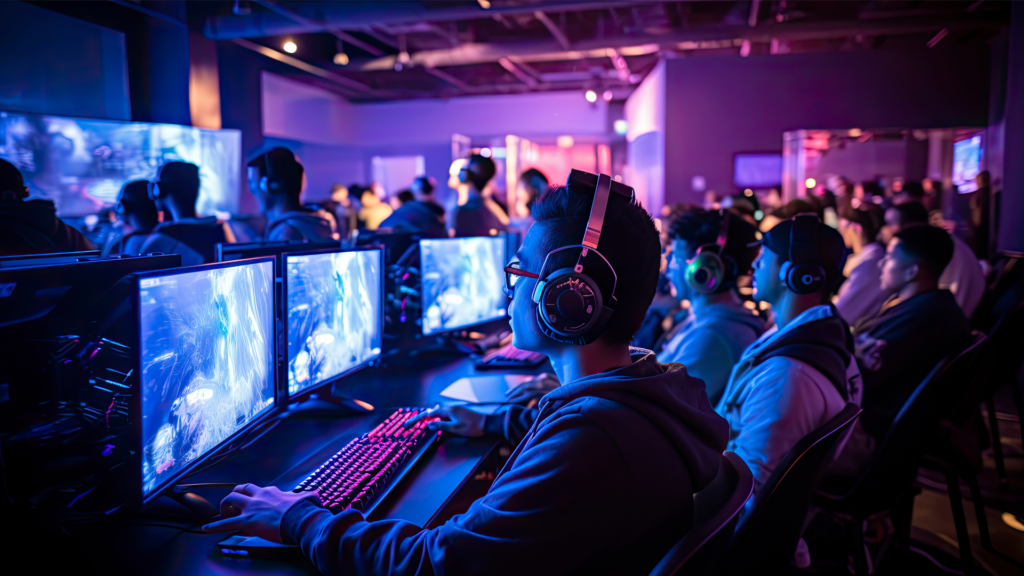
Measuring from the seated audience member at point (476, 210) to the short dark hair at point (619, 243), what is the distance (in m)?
3.38

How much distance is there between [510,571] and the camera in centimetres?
79

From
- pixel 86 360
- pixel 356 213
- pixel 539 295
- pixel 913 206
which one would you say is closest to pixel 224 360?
pixel 86 360

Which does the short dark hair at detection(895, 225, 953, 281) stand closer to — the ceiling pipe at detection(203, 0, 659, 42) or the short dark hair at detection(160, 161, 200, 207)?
the short dark hair at detection(160, 161, 200, 207)

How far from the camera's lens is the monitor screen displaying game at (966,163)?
8.05 metres

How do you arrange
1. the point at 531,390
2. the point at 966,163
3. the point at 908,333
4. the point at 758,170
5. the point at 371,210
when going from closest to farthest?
the point at 531,390 < the point at 908,333 < the point at 371,210 < the point at 966,163 < the point at 758,170

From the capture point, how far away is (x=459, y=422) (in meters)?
1.61

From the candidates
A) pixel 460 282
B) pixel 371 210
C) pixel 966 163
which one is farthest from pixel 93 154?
pixel 966 163

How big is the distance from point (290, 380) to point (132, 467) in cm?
56

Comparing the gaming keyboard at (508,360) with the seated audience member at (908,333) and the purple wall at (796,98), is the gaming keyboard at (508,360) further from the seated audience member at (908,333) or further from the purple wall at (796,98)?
the purple wall at (796,98)

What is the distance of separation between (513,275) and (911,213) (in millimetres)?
4182

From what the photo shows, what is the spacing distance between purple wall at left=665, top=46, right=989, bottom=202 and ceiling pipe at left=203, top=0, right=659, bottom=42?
3318 millimetres

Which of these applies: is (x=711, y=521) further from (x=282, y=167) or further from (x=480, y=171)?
(x=480, y=171)

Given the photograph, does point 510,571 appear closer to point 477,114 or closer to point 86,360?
point 86,360

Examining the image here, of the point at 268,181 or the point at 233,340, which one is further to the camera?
the point at 268,181
